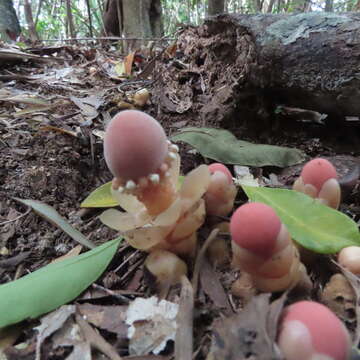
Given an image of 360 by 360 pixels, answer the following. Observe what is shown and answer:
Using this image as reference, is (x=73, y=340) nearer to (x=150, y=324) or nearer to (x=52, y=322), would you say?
(x=52, y=322)

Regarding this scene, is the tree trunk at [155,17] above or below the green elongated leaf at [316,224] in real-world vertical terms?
above

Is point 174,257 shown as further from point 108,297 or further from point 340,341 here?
point 340,341

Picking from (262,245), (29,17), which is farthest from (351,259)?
(29,17)

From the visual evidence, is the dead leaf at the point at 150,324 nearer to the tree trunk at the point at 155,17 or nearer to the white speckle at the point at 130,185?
the white speckle at the point at 130,185

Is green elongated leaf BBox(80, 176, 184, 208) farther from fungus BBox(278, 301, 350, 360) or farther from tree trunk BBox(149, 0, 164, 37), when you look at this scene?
tree trunk BBox(149, 0, 164, 37)

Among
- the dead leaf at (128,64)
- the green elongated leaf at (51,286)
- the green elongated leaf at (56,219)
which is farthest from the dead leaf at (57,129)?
the dead leaf at (128,64)
